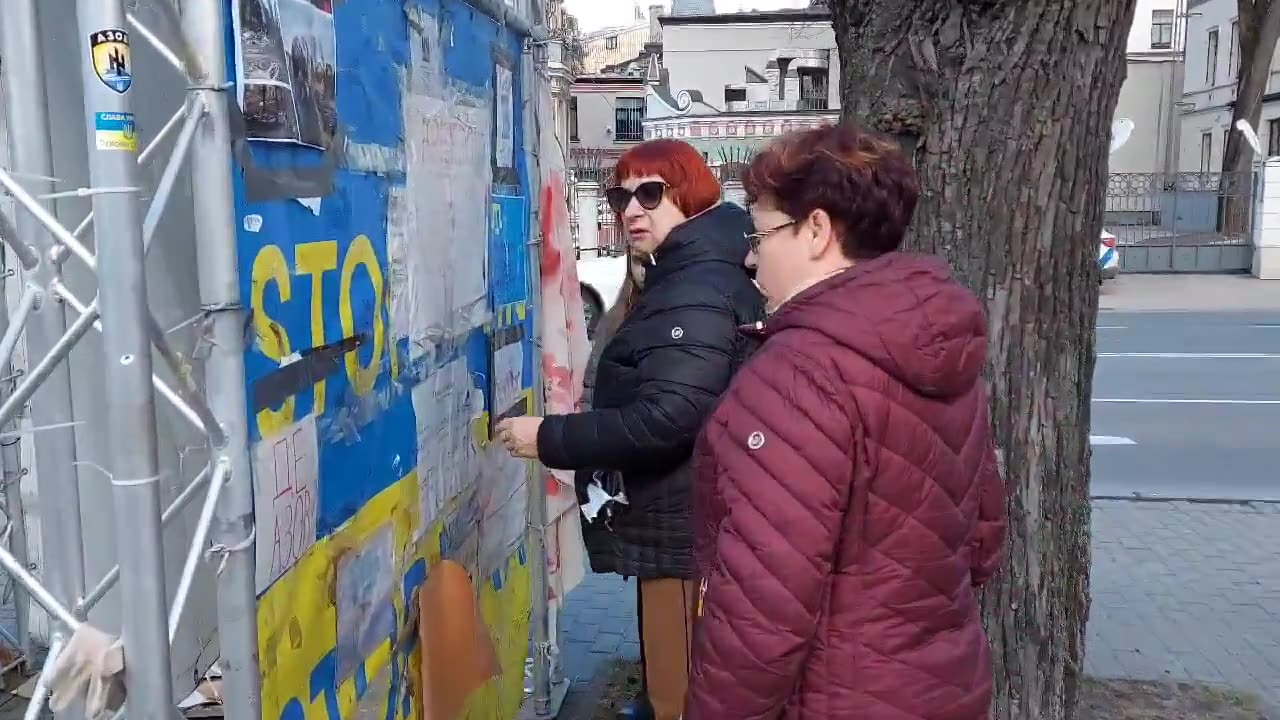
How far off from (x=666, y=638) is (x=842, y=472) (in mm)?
1552

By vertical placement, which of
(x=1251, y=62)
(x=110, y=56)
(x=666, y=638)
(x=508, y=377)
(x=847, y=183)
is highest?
(x=1251, y=62)

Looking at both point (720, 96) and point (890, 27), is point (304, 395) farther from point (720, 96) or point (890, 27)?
point (720, 96)

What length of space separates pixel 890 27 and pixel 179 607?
2473 millimetres

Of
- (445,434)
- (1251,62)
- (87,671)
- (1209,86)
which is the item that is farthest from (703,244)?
(1209,86)

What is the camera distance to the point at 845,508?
5.76 feet

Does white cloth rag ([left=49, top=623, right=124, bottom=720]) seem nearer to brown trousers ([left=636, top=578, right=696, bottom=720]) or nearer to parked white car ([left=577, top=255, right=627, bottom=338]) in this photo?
brown trousers ([left=636, top=578, right=696, bottom=720])

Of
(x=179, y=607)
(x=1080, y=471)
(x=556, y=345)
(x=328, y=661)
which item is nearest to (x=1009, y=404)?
(x=1080, y=471)

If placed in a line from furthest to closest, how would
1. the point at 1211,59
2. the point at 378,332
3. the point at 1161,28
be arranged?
the point at 1161,28
the point at 1211,59
the point at 378,332

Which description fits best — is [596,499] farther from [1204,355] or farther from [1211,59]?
[1211,59]

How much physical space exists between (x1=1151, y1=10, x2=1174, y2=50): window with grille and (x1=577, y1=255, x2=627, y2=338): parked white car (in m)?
40.6

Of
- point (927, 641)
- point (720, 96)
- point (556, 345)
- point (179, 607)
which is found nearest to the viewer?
point (179, 607)

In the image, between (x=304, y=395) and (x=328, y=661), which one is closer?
(x=304, y=395)

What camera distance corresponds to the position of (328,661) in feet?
7.01

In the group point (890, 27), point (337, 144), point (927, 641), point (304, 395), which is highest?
point (890, 27)
